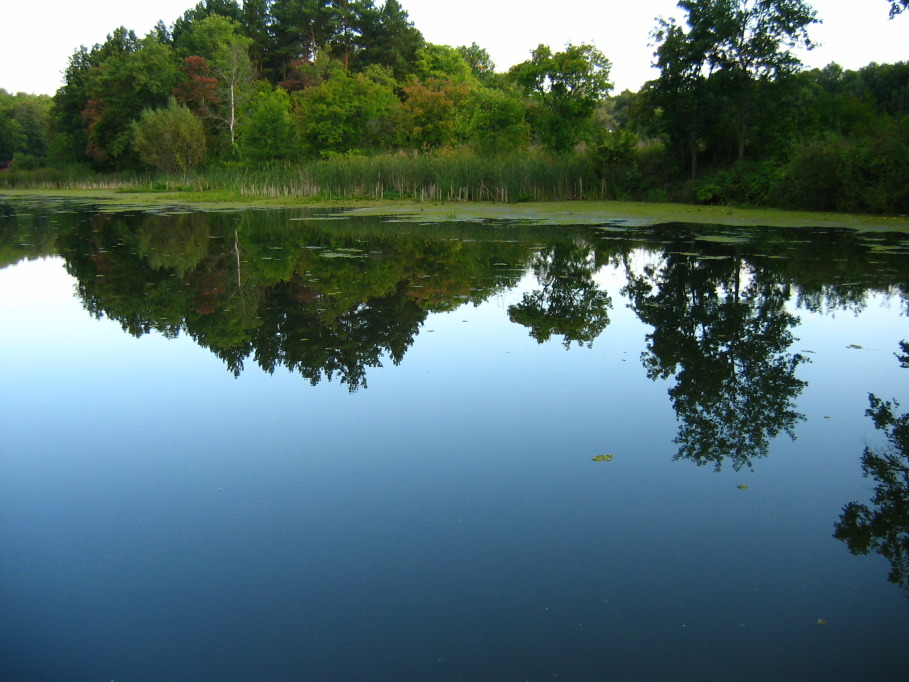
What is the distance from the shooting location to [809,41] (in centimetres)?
2259

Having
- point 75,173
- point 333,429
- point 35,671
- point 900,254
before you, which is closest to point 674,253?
point 900,254

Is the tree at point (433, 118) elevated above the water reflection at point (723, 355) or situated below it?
above

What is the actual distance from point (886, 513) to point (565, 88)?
28.1m

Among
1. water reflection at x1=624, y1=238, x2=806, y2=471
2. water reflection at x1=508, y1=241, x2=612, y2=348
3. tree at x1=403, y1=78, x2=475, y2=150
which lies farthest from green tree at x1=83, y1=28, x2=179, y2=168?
water reflection at x1=624, y1=238, x2=806, y2=471

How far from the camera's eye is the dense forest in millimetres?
22391

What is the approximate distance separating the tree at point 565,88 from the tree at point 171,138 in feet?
69.0

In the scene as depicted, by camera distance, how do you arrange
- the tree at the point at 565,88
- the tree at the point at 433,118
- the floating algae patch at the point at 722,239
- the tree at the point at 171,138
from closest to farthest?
1. the floating algae patch at the point at 722,239
2. the tree at the point at 565,88
3. the tree at the point at 433,118
4. the tree at the point at 171,138

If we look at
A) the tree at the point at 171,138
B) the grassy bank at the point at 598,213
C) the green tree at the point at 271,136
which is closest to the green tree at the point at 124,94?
the tree at the point at 171,138

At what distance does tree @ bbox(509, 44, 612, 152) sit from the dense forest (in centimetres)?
7

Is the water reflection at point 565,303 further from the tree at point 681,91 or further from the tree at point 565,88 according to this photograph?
the tree at point 565,88

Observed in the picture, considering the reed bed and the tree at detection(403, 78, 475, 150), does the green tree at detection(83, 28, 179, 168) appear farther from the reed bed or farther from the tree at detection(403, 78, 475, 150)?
the tree at detection(403, 78, 475, 150)

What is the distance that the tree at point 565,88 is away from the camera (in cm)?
2856

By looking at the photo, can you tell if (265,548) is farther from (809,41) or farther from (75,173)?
(75,173)

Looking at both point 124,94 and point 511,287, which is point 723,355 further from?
point 124,94
